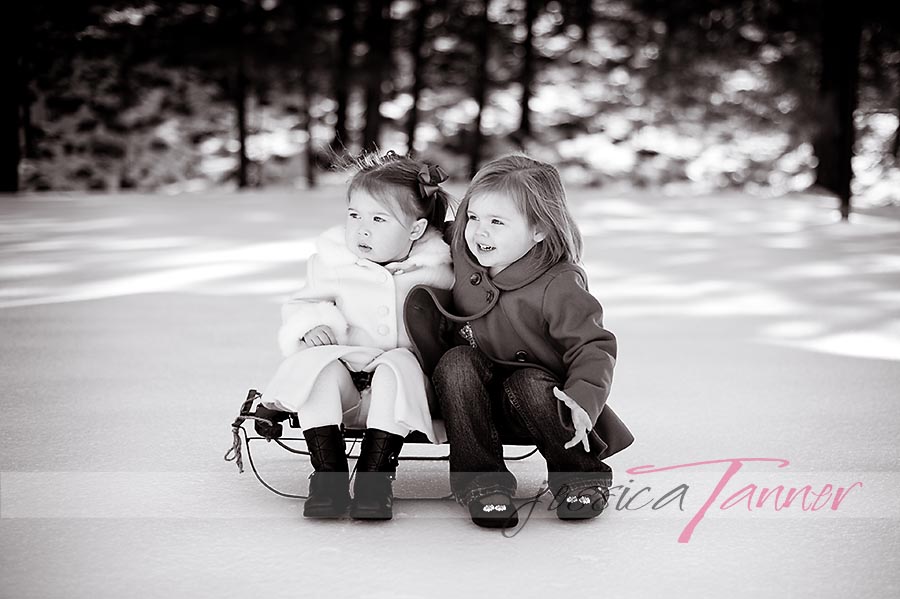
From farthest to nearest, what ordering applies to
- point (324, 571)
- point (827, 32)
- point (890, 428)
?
point (827, 32) < point (890, 428) < point (324, 571)

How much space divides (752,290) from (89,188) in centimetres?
775

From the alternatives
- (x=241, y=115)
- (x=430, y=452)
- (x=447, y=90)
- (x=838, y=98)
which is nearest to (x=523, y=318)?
(x=430, y=452)

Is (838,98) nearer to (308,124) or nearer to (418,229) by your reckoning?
(308,124)

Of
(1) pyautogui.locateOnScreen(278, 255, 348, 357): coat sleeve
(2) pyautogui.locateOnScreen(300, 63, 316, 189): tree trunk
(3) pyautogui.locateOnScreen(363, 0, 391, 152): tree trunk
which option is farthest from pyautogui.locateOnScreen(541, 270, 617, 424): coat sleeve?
(2) pyautogui.locateOnScreen(300, 63, 316, 189): tree trunk

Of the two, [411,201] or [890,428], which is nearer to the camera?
[411,201]

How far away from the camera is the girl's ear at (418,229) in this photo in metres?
2.15

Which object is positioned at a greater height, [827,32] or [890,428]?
[827,32]

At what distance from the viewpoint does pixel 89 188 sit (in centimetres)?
1061

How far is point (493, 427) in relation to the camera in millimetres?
1973

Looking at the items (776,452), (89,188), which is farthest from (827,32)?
(776,452)

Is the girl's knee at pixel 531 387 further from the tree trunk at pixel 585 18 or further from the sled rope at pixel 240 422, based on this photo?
the tree trunk at pixel 585 18

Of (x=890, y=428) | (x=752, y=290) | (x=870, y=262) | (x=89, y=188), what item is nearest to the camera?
(x=890, y=428)

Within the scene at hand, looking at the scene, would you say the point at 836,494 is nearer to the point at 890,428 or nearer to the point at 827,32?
the point at 890,428

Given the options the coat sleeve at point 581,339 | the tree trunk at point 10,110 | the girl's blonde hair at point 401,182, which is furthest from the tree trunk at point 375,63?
the coat sleeve at point 581,339
